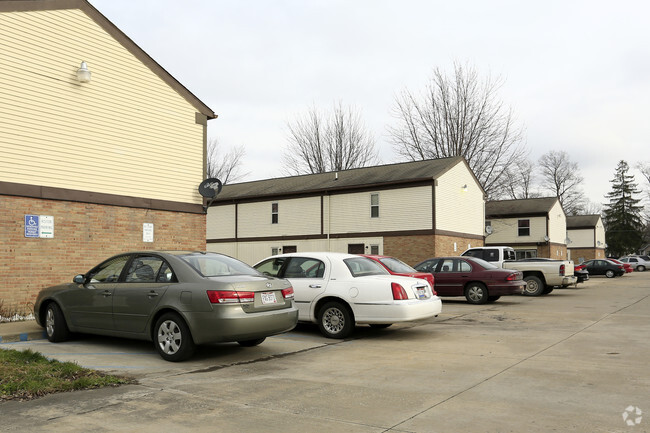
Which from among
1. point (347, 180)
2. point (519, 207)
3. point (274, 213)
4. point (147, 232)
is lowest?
point (147, 232)

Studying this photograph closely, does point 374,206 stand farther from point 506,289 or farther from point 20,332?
point 20,332

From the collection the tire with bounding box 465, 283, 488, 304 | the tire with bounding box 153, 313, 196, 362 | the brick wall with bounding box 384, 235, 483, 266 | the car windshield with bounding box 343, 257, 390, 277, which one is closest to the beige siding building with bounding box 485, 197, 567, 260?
the brick wall with bounding box 384, 235, 483, 266

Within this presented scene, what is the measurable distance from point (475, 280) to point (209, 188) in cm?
842

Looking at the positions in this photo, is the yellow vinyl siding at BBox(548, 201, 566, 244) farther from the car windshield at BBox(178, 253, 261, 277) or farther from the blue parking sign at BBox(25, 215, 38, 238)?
the car windshield at BBox(178, 253, 261, 277)

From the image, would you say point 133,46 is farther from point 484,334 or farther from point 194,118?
point 484,334

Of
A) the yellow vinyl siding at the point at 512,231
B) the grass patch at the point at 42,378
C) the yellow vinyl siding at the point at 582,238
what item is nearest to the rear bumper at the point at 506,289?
the grass patch at the point at 42,378

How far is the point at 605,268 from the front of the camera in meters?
40.6

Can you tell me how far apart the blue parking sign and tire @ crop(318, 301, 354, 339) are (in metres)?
6.95

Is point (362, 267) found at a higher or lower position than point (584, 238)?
lower

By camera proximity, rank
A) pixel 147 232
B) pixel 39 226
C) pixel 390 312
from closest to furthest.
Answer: pixel 390 312
pixel 39 226
pixel 147 232

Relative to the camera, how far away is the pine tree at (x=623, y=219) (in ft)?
266

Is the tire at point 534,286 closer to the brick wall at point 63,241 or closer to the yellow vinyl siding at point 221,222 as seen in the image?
the brick wall at point 63,241

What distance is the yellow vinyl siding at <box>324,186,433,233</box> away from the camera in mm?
27625

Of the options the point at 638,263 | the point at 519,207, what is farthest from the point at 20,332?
the point at 638,263
